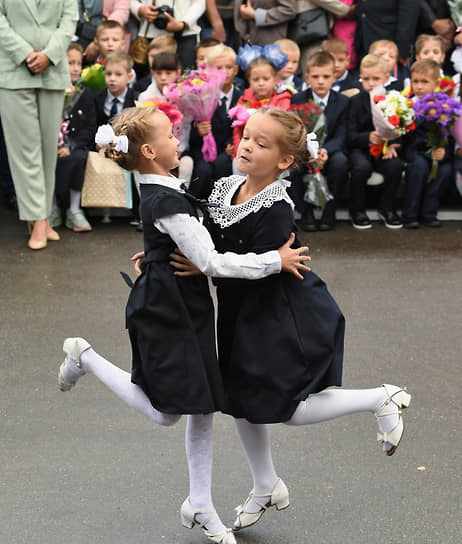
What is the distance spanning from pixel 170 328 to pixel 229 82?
16.9ft

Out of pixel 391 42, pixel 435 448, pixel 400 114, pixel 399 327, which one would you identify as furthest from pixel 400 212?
pixel 435 448

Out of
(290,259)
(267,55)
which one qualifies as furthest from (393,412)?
(267,55)

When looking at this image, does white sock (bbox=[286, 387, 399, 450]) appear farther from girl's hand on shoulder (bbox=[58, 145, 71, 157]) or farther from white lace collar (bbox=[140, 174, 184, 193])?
girl's hand on shoulder (bbox=[58, 145, 71, 157])

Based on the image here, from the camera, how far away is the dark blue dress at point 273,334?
2.57m

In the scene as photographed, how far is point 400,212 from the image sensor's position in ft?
24.6

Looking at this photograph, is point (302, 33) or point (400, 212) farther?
point (302, 33)

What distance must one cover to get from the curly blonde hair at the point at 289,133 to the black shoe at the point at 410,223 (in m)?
4.64

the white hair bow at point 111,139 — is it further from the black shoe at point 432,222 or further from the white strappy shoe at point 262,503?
the black shoe at point 432,222

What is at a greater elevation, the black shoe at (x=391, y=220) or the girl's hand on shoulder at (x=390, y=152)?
the girl's hand on shoulder at (x=390, y=152)

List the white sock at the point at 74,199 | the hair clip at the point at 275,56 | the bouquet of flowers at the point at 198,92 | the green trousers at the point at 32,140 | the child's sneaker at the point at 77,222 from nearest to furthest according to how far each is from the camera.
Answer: the green trousers at the point at 32,140
the bouquet of flowers at the point at 198,92
the child's sneaker at the point at 77,222
the white sock at the point at 74,199
the hair clip at the point at 275,56

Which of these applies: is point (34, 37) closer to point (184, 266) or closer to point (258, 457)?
point (184, 266)

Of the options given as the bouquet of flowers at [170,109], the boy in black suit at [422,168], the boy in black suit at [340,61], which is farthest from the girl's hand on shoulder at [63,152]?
the boy in black suit at [422,168]

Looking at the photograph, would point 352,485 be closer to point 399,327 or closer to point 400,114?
point 399,327

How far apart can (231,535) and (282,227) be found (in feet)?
3.26
